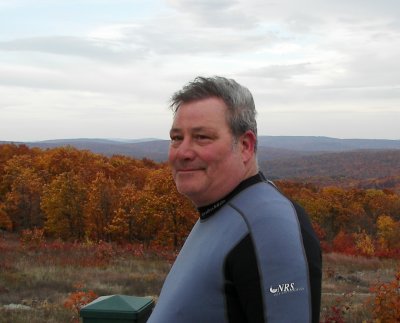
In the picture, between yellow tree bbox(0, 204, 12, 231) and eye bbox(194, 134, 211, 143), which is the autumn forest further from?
eye bbox(194, 134, 211, 143)

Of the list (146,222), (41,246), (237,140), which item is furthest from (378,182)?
(237,140)

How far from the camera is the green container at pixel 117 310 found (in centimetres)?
308

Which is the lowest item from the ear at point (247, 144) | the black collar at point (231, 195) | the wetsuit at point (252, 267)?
the wetsuit at point (252, 267)

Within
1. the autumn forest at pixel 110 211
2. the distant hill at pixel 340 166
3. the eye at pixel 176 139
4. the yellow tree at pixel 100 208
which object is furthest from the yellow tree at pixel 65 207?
the distant hill at pixel 340 166

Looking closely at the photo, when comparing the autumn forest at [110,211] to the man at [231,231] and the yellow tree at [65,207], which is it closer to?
the yellow tree at [65,207]

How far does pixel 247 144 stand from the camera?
6.66 ft

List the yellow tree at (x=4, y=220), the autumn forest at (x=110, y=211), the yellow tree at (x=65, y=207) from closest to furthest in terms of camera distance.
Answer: the autumn forest at (x=110, y=211) < the yellow tree at (x=65, y=207) < the yellow tree at (x=4, y=220)

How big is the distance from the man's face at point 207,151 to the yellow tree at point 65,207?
117ft

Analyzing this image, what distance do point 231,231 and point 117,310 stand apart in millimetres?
1537

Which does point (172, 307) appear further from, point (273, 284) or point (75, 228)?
point (75, 228)

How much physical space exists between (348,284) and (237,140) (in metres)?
16.4

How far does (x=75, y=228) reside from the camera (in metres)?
37.4

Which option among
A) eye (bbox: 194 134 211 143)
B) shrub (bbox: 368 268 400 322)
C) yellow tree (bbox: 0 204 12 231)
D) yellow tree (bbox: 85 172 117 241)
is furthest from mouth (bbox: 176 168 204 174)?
yellow tree (bbox: 0 204 12 231)

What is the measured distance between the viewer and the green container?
308cm
